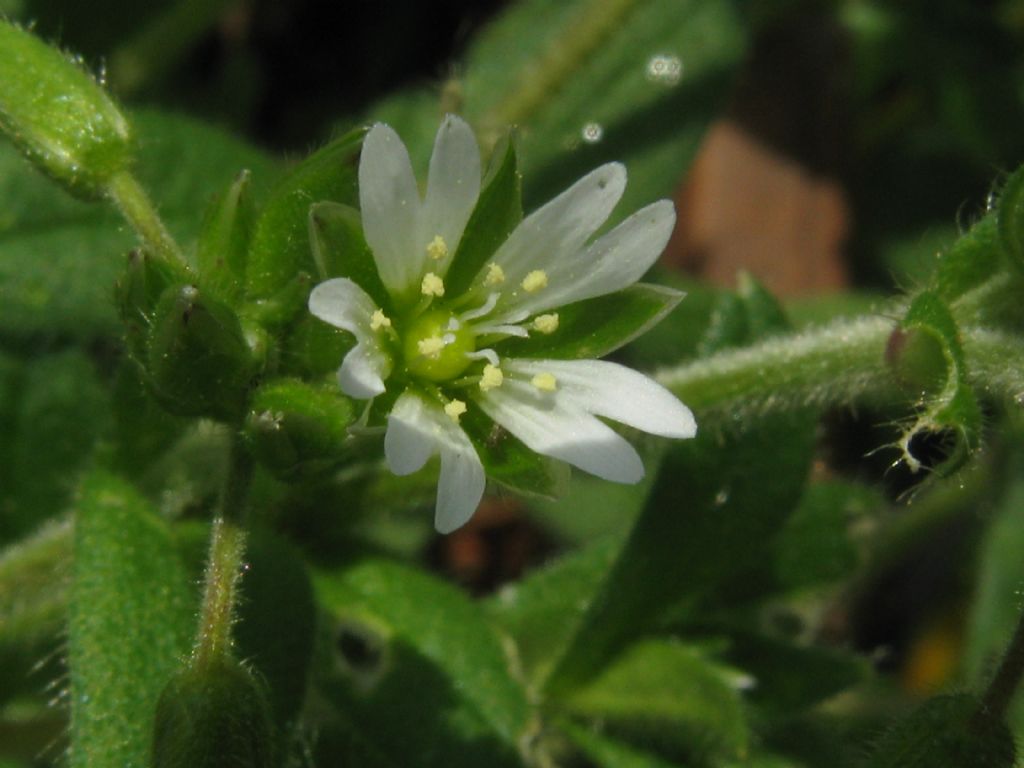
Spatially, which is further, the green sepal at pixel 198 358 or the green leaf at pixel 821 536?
the green leaf at pixel 821 536

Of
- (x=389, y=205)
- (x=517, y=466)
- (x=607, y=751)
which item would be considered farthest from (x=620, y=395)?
(x=607, y=751)

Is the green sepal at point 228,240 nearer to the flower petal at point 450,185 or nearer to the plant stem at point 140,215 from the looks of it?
the plant stem at point 140,215

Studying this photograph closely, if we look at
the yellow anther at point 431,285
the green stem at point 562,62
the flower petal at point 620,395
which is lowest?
the flower petal at point 620,395

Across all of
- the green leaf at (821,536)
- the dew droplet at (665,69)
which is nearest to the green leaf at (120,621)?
the green leaf at (821,536)

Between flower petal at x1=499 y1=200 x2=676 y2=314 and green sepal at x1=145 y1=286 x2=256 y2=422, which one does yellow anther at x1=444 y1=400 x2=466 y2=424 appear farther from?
green sepal at x1=145 y1=286 x2=256 y2=422

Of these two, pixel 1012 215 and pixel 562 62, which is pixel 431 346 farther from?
pixel 562 62

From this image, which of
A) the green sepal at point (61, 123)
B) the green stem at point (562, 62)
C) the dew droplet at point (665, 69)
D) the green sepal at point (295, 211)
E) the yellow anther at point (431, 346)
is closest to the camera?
the green sepal at point (295, 211)

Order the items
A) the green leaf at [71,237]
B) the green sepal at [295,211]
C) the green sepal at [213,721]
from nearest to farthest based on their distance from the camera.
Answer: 1. the green sepal at [213,721]
2. the green sepal at [295,211]
3. the green leaf at [71,237]
